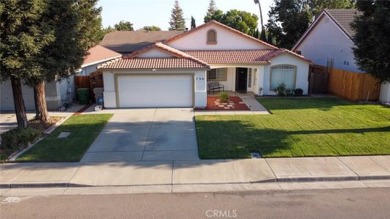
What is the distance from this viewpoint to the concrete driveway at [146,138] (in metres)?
10.6

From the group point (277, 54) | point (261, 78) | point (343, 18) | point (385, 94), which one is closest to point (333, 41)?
point (343, 18)

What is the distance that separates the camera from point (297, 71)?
22.0 meters

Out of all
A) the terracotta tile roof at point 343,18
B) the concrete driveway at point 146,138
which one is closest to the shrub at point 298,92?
the terracotta tile roof at point 343,18

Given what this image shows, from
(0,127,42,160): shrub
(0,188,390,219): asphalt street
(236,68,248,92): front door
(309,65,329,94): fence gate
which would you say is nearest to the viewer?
(0,188,390,219): asphalt street

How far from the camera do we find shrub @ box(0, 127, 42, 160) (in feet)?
36.1

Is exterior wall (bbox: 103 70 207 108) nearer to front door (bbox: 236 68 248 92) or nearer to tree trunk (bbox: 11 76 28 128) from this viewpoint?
tree trunk (bbox: 11 76 28 128)

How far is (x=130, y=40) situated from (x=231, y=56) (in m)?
22.3

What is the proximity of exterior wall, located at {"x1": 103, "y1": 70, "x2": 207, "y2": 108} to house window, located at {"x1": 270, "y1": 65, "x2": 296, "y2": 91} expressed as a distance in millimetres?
6142

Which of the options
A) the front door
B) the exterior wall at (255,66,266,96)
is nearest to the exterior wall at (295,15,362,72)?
the exterior wall at (255,66,266,96)

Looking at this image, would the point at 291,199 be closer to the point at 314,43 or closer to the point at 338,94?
the point at 338,94

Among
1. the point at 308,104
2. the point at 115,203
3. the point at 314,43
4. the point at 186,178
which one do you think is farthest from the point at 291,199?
the point at 314,43

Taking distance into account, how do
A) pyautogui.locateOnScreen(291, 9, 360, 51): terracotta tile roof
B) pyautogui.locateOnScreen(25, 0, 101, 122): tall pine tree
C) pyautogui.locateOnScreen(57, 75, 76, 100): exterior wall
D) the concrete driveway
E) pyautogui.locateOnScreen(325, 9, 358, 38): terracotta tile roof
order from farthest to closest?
pyautogui.locateOnScreen(325, 9, 358, 38): terracotta tile roof
pyautogui.locateOnScreen(291, 9, 360, 51): terracotta tile roof
pyautogui.locateOnScreen(57, 75, 76, 100): exterior wall
pyautogui.locateOnScreen(25, 0, 101, 122): tall pine tree
the concrete driveway

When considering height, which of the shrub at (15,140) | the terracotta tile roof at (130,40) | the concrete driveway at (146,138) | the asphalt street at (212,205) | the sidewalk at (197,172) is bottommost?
the asphalt street at (212,205)

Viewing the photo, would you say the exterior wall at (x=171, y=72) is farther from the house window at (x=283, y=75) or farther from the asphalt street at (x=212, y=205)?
the asphalt street at (x=212, y=205)
